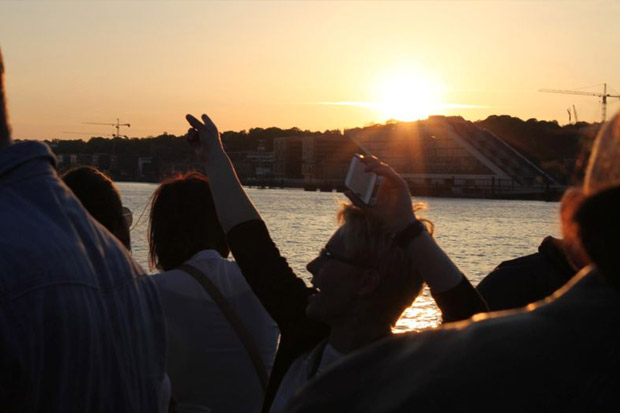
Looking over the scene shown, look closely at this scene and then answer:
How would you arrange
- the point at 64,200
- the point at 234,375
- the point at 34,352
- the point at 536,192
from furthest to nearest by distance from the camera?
the point at 536,192 < the point at 234,375 < the point at 64,200 < the point at 34,352

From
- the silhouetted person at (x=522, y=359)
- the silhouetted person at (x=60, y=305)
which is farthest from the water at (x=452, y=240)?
the silhouetted person at (x=522, y=359)

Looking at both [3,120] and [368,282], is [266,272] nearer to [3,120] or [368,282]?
[368,282]

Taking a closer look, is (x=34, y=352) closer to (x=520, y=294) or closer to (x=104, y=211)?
(x=104, y=211)

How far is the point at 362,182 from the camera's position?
5.72 ft

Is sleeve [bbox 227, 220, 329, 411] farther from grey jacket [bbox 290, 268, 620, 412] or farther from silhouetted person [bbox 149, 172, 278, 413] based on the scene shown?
grey jacket [bbox 290, 268, 620, 412]

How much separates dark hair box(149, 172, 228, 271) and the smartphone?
2.29ft

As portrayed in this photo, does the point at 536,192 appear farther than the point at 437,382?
Yes

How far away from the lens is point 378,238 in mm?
1850

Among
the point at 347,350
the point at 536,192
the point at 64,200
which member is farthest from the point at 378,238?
the point at 536,192

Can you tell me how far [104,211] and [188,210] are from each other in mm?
245

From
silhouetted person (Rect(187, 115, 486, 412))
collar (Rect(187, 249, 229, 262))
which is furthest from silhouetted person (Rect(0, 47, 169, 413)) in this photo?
collar (Rect(187, 249, 229, 262))

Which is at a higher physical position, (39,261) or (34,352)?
(39,261)

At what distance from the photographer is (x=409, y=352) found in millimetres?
645

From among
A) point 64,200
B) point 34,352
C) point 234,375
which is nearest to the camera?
point 34,352
